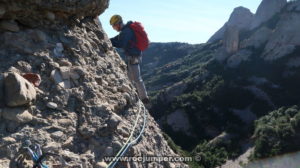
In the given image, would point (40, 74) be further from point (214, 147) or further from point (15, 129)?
point (214, 147)

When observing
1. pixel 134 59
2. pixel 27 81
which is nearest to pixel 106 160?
pixel 27 81

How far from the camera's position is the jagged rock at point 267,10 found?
229 feet

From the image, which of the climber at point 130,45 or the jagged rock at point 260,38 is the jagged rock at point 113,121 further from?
the jagged rock at point 260,38

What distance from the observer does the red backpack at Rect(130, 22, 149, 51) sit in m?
6.54

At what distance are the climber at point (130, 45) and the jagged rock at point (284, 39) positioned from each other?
2112 inches

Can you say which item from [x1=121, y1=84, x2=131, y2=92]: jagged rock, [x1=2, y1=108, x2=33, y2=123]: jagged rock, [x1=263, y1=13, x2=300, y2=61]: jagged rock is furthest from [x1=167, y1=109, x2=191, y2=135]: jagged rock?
[x1=2, y1=108, x2=33, y2=123]: jagged rock

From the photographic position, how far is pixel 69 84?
436 cm

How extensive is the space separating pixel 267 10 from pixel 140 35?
2750 inches

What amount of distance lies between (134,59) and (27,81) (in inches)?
131

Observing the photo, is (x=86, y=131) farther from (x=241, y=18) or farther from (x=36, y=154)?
(x=241, y=18)

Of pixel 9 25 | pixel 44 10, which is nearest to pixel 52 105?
pixel 9 25

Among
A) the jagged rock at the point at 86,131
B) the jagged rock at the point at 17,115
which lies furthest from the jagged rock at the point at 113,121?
the jagged rock at the point at 17,115

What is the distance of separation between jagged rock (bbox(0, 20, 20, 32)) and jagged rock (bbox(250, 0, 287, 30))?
70.9 meters

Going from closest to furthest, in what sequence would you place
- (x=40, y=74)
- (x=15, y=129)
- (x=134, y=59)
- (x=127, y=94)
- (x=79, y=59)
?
(x=15, y=129), (x=40, y=74), (x=79, y=59), (x=127, y=94), (x=134, y=59)
